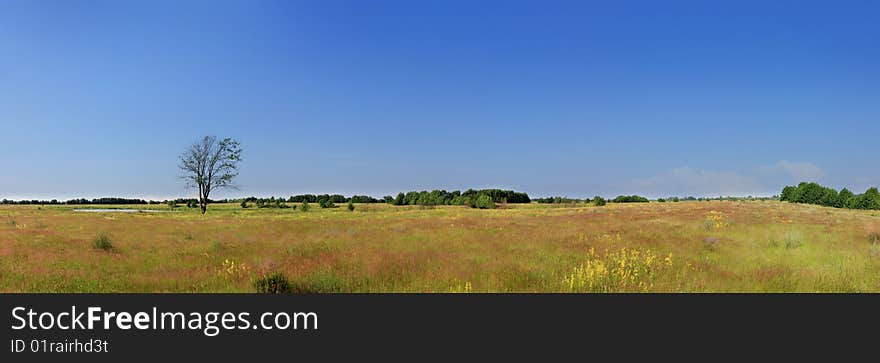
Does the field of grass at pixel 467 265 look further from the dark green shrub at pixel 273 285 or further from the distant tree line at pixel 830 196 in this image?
the distant tree line at pixel 830 196

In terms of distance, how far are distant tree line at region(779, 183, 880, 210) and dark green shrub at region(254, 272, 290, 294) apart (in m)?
122

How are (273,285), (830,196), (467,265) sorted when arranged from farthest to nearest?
(830,196), (467,265), (273,285)

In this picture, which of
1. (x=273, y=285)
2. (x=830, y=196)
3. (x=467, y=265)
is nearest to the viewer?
(x=273, y=285)

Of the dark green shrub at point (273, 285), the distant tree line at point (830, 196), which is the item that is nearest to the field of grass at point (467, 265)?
the dark green shrub at point (273, 285)

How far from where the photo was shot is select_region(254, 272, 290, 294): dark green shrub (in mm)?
7684

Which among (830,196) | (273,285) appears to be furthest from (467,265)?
(830,196)

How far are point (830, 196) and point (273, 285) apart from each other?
469 feet

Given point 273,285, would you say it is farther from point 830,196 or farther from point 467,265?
point 830,196

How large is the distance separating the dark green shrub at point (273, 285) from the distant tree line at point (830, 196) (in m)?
122

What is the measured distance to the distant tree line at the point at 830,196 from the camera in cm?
9200

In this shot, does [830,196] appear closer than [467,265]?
No

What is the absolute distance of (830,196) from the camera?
106 metres
